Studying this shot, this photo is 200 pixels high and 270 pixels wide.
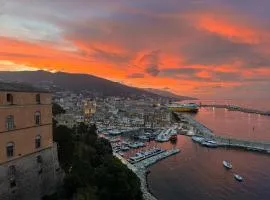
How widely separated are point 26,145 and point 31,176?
172 cm

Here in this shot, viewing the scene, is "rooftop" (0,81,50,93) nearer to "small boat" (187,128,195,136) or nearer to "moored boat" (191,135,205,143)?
"moored boat" (191,135,205,143)

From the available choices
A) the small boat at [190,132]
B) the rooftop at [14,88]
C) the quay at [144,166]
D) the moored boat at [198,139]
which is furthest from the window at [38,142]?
the small boat at [190,132]

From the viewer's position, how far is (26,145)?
1577 centimetres

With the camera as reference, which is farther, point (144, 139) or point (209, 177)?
point (144, 139)

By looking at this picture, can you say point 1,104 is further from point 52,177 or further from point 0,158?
point 52,177

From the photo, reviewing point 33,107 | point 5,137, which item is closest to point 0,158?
point 5,137

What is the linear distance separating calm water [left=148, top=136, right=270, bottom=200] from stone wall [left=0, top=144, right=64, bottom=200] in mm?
11102

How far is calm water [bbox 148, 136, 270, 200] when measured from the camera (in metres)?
27.2

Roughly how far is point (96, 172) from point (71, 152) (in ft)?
13.1

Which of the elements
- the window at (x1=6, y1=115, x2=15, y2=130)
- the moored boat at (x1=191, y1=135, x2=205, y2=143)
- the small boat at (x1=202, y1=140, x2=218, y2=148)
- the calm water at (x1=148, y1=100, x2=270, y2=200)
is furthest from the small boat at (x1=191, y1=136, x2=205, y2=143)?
the window at (x1=6, y1=115, x2=15, y2=130)

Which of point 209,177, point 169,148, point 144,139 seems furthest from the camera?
point 144,139

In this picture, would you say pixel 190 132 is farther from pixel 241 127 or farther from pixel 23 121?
pixel 23 121

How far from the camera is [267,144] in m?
47.2

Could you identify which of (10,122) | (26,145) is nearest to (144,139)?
(26,145)
